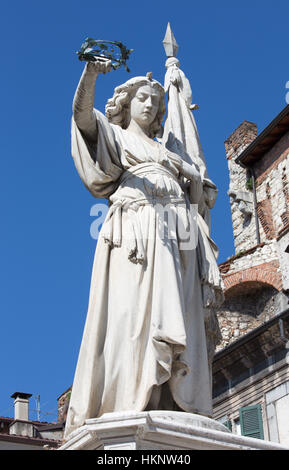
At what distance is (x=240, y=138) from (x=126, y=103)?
30.7 m

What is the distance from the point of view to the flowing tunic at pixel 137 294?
5.51 m

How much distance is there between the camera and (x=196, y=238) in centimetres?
630

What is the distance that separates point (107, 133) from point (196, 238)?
108cm

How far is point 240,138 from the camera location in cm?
3712

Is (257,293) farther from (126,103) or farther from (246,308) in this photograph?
(126,103)

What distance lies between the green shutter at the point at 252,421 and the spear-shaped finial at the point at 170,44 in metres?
12.3

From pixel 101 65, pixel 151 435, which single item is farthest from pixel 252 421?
pixel 151 435

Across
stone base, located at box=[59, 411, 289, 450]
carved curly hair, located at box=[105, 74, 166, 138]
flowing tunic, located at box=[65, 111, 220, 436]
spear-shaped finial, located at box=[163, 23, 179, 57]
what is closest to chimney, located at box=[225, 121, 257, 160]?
spear-shaped finial, located at box=[163, 23, 179, 57]

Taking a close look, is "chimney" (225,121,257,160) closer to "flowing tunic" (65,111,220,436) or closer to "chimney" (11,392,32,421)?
"chimney" (11,392,32,421)

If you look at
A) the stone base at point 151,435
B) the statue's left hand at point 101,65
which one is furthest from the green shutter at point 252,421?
the statue's left hand at point 101,65

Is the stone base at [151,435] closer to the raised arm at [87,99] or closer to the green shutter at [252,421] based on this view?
the raised arm at [87,99]

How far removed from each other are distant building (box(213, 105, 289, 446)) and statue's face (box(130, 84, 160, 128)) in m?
12.3

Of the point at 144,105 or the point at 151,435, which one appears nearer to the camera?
the point at 151,435

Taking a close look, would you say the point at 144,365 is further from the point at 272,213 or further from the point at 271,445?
the point at 272,213
